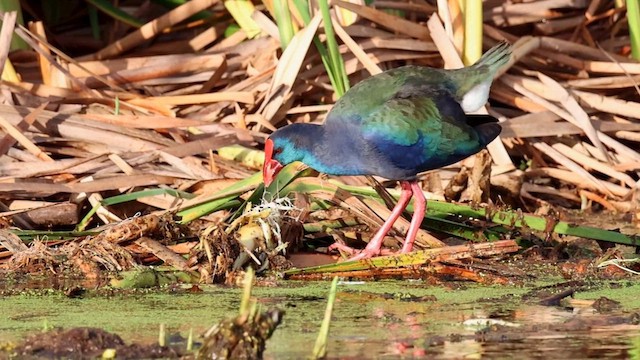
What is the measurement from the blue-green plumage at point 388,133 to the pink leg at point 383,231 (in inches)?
4.0

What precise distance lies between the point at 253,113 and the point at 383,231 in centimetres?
126

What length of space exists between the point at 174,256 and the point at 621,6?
2.95m

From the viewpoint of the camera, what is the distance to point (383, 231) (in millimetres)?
3982

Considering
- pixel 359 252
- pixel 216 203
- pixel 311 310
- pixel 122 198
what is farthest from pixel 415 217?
pixel 122 198

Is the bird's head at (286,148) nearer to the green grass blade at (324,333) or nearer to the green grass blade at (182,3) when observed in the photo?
the green grass blade at (324,333)

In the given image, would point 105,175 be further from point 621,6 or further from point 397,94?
point 621,6

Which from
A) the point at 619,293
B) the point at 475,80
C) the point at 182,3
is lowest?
the point at 619,293

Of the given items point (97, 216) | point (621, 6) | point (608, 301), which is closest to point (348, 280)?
point (608, 301)

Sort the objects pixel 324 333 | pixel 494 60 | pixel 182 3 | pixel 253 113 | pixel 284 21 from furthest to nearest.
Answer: pixel 182 3
pixel 253 113
pixel 284 21
pixel 494 60
pixel 324 333

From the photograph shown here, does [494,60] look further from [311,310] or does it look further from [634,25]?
[311,310]

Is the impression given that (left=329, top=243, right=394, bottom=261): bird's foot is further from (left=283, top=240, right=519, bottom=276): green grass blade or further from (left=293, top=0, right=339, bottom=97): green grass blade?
(left=293, top=0, right=339, bottom=97): green grass blade

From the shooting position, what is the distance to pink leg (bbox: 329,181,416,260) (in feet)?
13.0

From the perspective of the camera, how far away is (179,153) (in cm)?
464

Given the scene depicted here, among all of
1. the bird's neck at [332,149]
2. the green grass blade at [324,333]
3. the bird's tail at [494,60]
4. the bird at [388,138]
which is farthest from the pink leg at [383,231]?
the green grass blade at [324,333]
